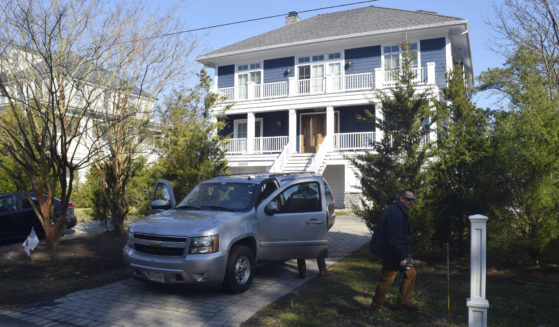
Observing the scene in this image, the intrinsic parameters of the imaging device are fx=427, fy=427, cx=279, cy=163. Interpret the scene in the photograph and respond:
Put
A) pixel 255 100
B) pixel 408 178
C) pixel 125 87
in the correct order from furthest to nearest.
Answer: pixel 255 100 → pixel 125 87 → pixel 408 178

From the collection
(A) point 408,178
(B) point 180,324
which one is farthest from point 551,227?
(B) point 180,324

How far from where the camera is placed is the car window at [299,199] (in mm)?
7477

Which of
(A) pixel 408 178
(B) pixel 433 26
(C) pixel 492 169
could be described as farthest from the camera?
(B) pixel 433 26

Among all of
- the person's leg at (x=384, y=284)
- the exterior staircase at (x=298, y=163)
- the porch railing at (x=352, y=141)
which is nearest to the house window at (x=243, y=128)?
the exterior staircase at (x=298, y=163)

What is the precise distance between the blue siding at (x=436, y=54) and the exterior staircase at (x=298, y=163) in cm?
737

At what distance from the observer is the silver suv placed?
6.08 meters

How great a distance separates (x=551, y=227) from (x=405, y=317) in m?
3.18

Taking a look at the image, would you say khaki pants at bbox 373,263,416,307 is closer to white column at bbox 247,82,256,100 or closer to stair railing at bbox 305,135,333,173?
stair railing at bbox 305,135,333,173

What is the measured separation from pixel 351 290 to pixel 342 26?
20027 millimetres

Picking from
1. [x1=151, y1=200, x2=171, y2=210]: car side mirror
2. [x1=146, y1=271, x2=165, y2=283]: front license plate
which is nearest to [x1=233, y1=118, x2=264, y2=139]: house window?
[x1=151, y1=200, x2=171, y2=210]: car side mirror

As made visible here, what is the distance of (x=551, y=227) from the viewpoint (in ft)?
22.4

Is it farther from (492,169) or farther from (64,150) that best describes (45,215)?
(492,169)

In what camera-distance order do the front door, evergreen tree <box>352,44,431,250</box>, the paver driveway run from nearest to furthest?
the paver driveway
evergreen tree <box>352,44,431,250</box>
the front door

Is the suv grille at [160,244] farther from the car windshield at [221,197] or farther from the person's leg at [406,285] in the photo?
the person's leg at [406,285]
